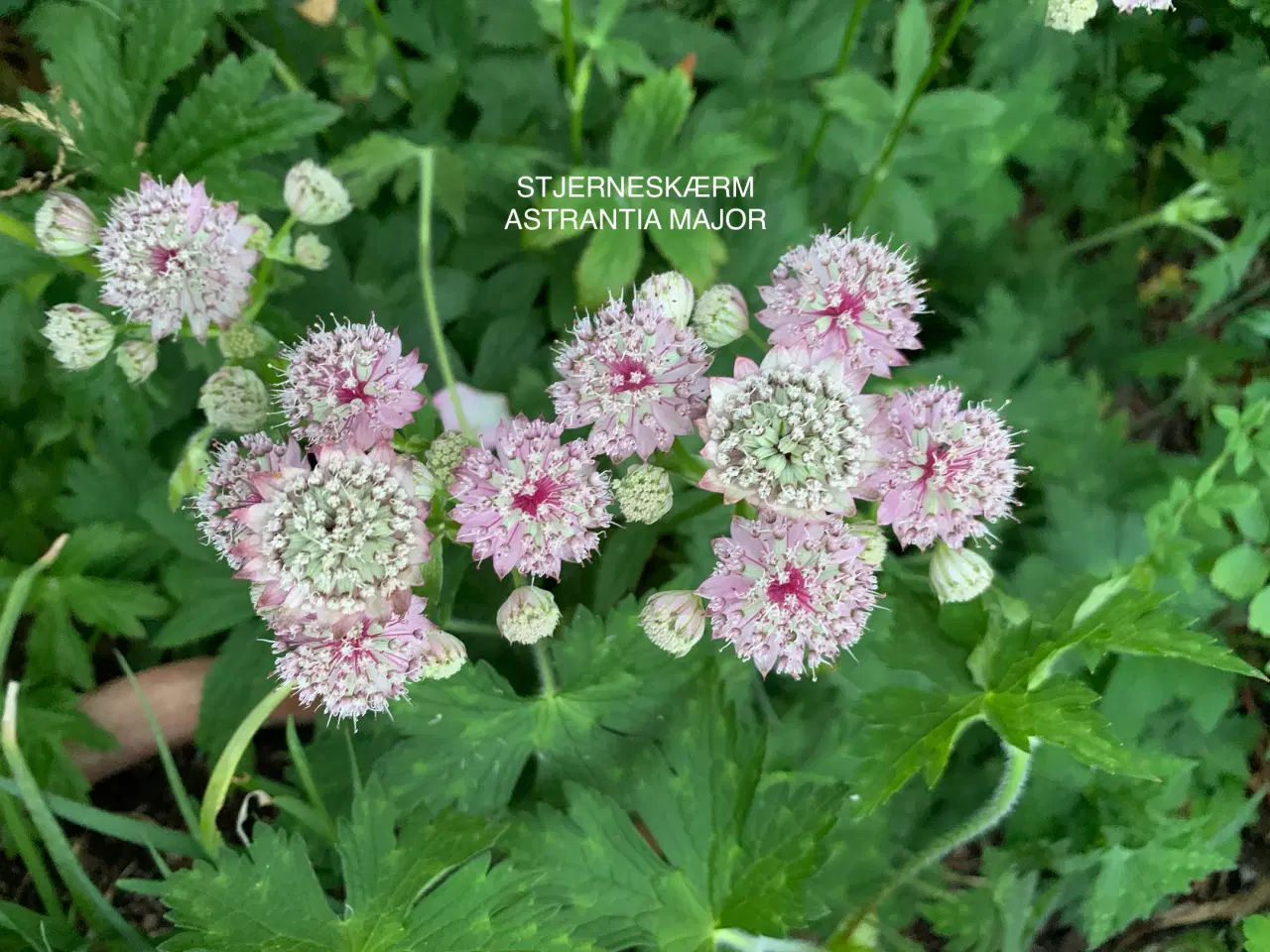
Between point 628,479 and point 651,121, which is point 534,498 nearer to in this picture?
point 628,479

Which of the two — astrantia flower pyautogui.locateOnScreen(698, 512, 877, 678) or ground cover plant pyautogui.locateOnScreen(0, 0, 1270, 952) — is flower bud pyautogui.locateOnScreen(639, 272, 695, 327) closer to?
ground cover plant pyautogui.locateOnScreen(0, 0, 1270, 952)

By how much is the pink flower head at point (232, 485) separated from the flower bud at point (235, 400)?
66 millimetres

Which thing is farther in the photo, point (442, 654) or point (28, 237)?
point (28, 237)

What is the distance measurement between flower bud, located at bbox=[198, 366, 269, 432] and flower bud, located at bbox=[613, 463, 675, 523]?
53cm

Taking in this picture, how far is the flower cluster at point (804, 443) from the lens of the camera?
1.05 meters

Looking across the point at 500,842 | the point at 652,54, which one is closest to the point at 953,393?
the point at 500,842

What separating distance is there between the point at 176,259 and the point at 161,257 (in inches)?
1.3

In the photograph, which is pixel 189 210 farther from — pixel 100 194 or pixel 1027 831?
pixel 1027 831

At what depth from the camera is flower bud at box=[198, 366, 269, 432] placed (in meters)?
1.23

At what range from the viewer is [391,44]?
1826 millimetres

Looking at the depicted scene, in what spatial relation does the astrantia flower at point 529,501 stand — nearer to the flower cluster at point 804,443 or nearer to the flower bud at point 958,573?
the flower cluster at point 804,443

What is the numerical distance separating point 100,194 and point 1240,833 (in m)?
2.70

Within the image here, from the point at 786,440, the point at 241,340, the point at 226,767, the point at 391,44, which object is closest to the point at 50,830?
the point at 226,767

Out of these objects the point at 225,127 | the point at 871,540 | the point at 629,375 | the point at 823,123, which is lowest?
the point at 871,540
